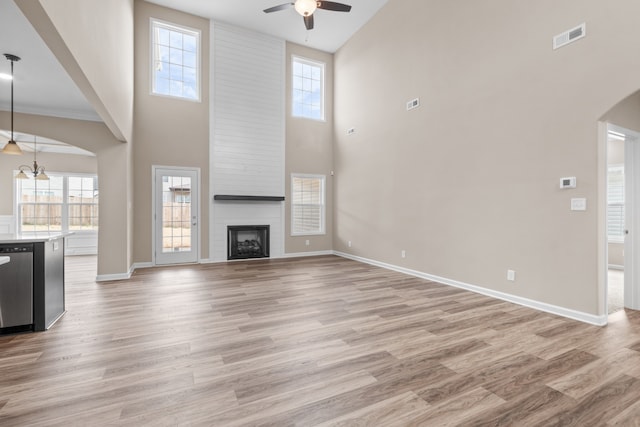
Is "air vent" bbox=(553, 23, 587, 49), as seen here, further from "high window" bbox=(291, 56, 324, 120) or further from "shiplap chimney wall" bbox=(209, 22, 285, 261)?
"shiplap chimney wall" bbox=(209, 22, 285, 261)

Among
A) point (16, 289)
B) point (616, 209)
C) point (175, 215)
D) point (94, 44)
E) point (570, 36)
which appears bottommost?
point (16, 289)

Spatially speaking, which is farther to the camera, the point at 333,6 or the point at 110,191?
the point at 110,191

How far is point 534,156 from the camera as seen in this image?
368 centimetres

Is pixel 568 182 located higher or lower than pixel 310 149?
lower

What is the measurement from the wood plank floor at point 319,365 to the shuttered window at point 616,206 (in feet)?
10.8

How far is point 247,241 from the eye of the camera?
7.37 m

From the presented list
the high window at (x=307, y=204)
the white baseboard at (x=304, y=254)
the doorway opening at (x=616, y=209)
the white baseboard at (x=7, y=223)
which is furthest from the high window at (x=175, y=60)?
the doorway opening at (x=616, y=209)

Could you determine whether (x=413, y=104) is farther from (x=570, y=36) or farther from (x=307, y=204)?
(x=307, y=204)

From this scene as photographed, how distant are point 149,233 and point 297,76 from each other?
528cm

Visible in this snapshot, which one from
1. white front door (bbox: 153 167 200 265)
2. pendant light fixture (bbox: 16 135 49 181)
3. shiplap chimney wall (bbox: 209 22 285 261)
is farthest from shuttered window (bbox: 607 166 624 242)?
pendant light fixture (bbox: 16 135 49 181)

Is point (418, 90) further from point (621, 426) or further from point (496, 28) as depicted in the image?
point (621, 426)

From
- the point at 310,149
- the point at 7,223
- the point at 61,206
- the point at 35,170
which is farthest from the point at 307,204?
the point at 7,223

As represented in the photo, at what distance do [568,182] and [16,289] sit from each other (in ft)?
19.3

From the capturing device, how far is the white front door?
21.1 ft
